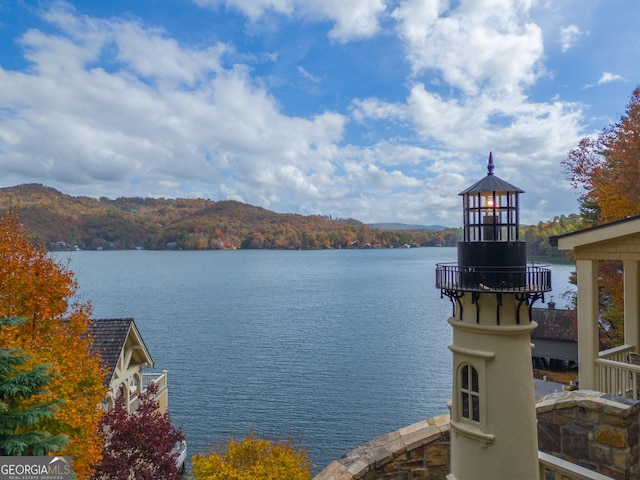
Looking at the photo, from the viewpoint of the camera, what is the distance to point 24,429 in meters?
6.80

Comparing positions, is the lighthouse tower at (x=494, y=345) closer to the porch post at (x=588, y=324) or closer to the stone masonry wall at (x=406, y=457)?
the stone masonry wall at (x=406, y=457)

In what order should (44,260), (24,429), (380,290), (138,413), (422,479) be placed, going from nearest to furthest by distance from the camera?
(422,479)
(24,429)
(44,260)
(138,413)
(380,290)

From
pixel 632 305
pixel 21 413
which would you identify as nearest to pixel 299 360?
pixel 632 305

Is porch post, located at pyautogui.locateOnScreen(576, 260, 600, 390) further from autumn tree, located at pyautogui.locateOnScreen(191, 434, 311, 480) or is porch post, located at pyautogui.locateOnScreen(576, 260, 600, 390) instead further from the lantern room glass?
autumn tree, located at pyautogui.locateOnScreen(191, 434, 311, 480)

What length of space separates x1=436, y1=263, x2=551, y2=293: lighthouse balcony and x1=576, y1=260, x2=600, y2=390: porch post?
2.75m

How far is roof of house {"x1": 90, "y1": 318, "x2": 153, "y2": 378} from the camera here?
12.0m

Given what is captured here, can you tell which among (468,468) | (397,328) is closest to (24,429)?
(468,468)

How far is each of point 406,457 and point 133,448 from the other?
757 centimetres

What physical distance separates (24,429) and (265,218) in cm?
18743

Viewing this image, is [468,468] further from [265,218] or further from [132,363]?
[265,218]

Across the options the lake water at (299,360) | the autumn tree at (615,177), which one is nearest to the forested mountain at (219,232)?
the lake water at (299,360)

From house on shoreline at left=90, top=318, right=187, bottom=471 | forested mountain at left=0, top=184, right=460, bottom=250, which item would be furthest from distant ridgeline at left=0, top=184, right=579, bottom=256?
house on shoreline at left=90, top=318, right=187, bottom=471

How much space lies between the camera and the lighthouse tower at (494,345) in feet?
16.1

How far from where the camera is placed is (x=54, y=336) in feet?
29.0
